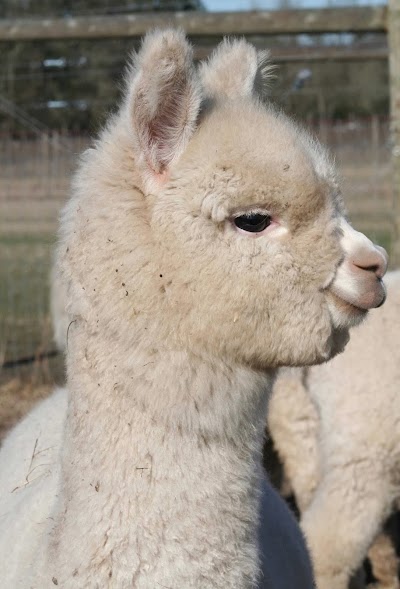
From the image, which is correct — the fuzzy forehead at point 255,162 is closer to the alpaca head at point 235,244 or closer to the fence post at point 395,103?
the alpaca head at point 235,244

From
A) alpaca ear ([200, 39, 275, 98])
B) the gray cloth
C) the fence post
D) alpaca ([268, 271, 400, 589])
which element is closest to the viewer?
alpaca ear ([200, 39, 275, 98])

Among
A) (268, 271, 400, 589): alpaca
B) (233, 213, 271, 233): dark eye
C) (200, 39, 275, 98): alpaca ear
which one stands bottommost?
(268, 271, 400, 589): alpaca

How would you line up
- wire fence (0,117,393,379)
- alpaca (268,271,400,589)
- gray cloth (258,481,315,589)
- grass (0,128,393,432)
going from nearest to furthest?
1. gray cloth (258,481,315,589)
2. alpaca (268,271,400,589)
3. wire fence (0,117,393,379)
4. grass (0,128,393,432)

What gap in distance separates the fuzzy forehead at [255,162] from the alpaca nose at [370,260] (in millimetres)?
162

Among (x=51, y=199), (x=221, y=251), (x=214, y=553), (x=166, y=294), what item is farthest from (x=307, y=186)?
(x=51, y=199)

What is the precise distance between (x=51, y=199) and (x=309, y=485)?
14.0 feet

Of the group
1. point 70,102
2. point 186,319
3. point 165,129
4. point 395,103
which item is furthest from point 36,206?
point 186,319

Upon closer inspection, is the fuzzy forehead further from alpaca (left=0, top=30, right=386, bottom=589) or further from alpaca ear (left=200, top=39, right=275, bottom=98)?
alpaca ear (left=200, top=39, right=275, bottom=98)

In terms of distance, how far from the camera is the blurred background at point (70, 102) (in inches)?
231

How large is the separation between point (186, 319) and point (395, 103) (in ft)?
12.8

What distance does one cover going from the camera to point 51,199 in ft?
27.3

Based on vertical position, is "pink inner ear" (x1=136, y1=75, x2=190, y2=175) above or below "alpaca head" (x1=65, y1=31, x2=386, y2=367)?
above

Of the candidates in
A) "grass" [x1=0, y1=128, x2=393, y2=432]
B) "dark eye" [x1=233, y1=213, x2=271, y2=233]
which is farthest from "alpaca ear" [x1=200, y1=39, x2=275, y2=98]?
"grass" [x1=0, y1=128, x2=393, y2=432]

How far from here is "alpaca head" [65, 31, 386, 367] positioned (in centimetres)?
234
